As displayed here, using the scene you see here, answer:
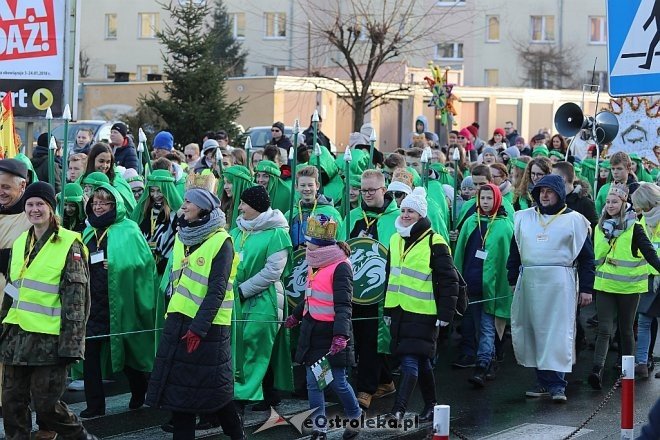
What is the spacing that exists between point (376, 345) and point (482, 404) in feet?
3.11

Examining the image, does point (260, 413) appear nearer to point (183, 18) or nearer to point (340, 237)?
point (340, 237)

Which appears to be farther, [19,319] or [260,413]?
[260,413]

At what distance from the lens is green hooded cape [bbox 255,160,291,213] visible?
1150cm

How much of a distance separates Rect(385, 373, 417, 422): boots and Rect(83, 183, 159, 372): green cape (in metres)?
1.83

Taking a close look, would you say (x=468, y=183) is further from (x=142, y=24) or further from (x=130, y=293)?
(x=142, y=24)

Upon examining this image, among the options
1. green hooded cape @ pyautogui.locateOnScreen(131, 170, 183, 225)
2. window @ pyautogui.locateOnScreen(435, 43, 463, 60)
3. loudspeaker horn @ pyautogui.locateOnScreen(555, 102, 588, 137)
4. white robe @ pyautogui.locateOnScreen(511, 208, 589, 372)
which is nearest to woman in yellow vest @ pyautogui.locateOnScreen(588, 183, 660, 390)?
white robe @ pyautogui.locateOnScreen(511, 208, 589, 372)

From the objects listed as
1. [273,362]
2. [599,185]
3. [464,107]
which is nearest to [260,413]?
[273,362]

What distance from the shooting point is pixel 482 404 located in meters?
10.2

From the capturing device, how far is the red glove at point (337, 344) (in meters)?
8.59

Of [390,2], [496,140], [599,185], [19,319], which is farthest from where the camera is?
[390,2]

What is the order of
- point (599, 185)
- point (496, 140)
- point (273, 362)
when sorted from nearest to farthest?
1. point (273, 362)
2. point (599, 185)
3. point (496, 140)

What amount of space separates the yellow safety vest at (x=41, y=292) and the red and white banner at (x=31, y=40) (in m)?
6.33

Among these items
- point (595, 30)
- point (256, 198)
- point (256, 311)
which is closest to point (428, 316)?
point (256, 311)

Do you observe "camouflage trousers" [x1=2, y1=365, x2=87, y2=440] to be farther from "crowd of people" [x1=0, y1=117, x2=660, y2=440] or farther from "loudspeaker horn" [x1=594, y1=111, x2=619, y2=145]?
"loudspeaker horn" [x1=594, y1=111, x2=619, y2=145]
